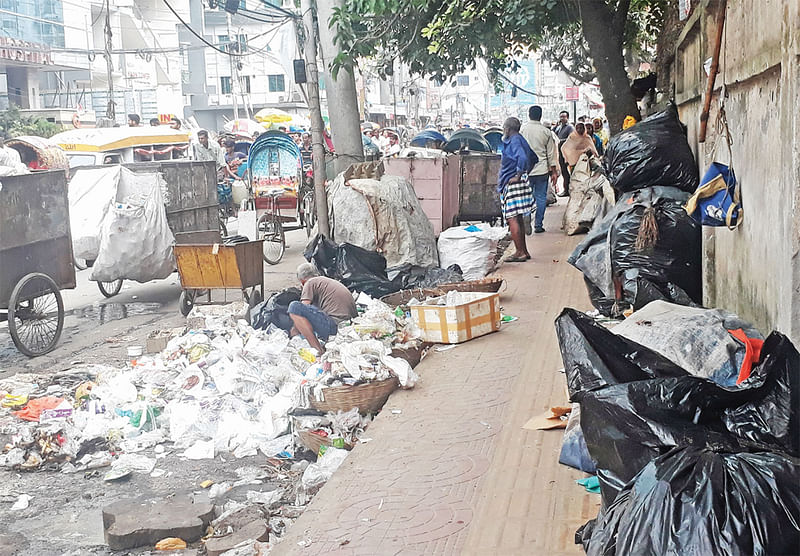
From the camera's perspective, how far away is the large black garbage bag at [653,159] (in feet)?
19.2

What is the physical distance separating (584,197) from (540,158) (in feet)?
3.38

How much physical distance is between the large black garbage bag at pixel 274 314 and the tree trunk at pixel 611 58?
15.2ft

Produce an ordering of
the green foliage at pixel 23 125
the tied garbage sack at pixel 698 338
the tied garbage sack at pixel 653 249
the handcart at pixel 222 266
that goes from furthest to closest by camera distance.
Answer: the green foliage at pixel 23 125 < the handcart at pixel 222 266 < the tied garbage sack at pixel 653 249 < the tied garbage sack at pixel 698 338

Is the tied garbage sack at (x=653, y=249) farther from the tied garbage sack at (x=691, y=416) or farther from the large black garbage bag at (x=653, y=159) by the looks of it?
the tied garbage sack at (x=691, y=416)

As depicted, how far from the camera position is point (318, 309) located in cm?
741

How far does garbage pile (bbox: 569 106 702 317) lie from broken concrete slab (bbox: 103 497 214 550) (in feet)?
9.06

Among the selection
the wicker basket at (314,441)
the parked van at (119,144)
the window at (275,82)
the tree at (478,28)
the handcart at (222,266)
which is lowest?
the wicker basket at (314,441)

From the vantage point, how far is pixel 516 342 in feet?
22.7

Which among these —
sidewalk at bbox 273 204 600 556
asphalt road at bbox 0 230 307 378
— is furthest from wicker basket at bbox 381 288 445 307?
asphalt road at bbox 0 230 307 378

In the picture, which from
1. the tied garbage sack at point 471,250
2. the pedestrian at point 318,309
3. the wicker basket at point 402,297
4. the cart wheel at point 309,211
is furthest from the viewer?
the cart wheel at point 309,211

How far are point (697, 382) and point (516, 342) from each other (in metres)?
4.17

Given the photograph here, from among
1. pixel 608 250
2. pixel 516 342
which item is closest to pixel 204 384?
pixel 516 342

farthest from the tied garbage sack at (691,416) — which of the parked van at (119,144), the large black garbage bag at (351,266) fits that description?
the parked van at (119,144)

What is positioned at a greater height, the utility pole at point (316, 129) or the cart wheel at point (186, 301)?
the utility pole at point (316, 129)
